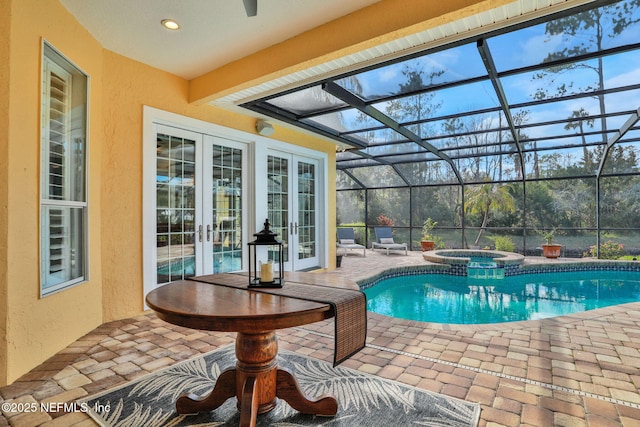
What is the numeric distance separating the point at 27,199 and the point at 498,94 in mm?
4915

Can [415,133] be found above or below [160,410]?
above

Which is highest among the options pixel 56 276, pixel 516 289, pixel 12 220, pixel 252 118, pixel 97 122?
pixel 252 118

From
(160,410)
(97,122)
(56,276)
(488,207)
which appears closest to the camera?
(160,410)

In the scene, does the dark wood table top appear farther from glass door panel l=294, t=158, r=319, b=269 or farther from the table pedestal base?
glass door panel l=294, t=158, r=319, b=269

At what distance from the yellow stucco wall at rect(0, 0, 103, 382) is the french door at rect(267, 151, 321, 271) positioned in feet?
10.1

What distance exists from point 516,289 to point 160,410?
642cm

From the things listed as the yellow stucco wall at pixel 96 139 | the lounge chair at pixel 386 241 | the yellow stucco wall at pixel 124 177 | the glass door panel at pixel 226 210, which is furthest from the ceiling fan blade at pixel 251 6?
the lounge chair at pixel 386 241

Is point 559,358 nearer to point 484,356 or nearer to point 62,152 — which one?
point 484,356

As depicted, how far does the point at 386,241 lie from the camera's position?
988cm

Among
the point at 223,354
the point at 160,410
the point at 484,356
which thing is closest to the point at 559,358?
the point at 484,356

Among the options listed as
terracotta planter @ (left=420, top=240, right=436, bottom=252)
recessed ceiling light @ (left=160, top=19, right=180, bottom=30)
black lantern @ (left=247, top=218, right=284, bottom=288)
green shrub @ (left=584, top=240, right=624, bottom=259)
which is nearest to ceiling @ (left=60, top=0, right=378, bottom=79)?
recessed ceiling light @ (left=160, top=19, right=180, bottom=30)

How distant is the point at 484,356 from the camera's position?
8.59 feet

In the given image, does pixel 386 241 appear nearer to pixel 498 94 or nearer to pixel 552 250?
pixel 552 250

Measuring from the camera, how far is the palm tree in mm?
10062
